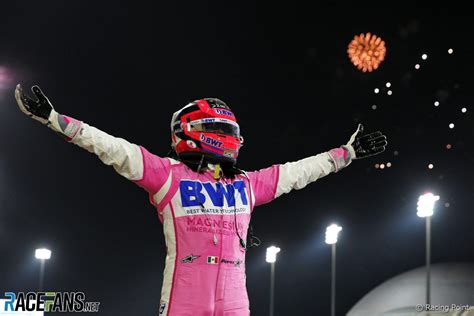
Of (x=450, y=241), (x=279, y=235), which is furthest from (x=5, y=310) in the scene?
(x=450, y=241)

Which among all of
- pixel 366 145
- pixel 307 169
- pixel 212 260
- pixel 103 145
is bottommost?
pixel 212 260

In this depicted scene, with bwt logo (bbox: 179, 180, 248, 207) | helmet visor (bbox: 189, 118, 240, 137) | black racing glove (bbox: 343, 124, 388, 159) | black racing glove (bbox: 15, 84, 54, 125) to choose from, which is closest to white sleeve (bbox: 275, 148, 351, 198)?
black racing glove (bbox: 343, 124, 388, 159)

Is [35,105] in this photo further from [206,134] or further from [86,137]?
[206,134]

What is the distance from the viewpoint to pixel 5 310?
16156 mm

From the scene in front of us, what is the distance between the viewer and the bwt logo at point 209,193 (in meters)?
5.61

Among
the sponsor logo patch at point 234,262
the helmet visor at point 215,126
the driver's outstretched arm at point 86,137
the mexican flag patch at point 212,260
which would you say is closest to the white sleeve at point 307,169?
the helmet visor at point 215,126

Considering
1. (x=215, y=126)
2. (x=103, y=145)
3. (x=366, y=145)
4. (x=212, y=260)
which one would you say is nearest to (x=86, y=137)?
(x=103, y=145)

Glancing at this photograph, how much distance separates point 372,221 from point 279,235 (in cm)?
674

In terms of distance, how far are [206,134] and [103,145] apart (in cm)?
95

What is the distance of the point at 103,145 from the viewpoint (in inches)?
207

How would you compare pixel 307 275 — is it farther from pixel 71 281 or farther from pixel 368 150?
pixel 368 150

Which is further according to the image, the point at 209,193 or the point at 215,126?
the point at 215,126

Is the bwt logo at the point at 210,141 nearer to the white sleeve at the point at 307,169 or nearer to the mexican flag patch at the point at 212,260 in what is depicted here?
the white sleeve at the point at 307,169

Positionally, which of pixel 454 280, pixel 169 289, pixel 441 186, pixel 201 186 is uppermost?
pixel 441 186
